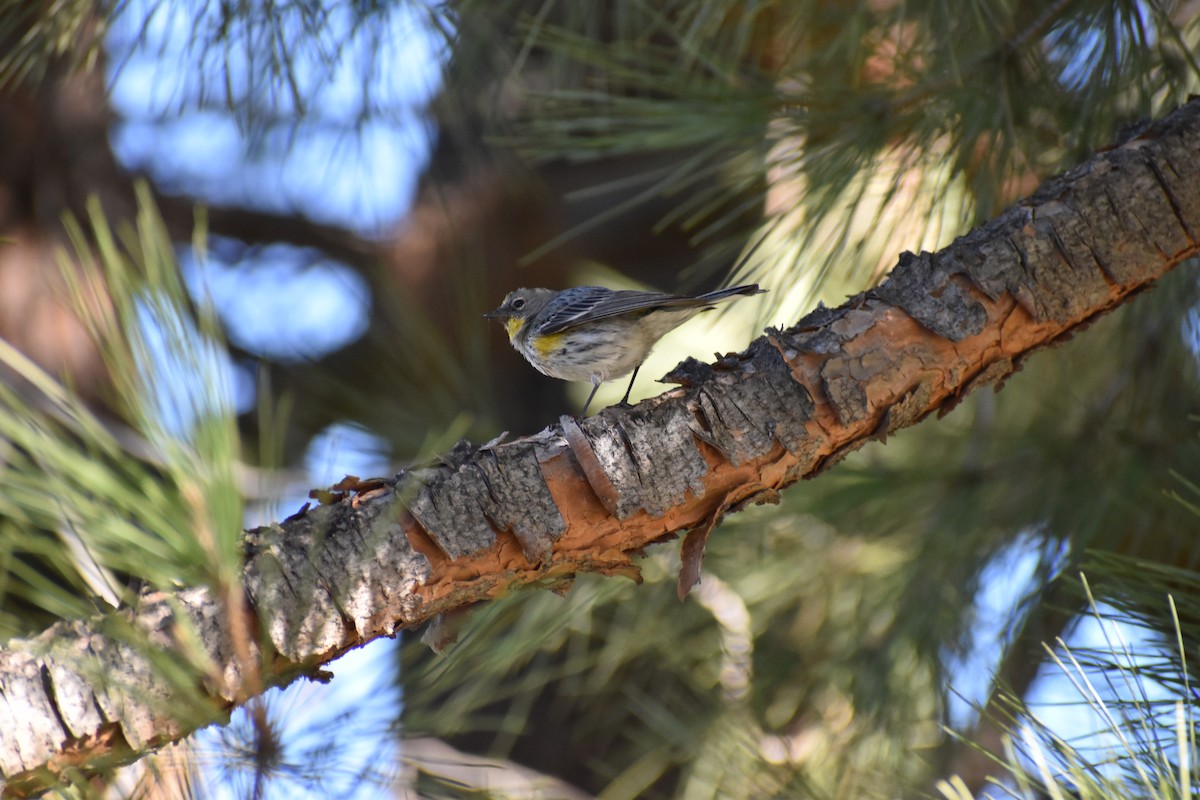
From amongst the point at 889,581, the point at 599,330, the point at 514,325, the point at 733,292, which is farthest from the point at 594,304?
the point at 889,581

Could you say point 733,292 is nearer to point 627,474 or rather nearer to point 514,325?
point 627,474

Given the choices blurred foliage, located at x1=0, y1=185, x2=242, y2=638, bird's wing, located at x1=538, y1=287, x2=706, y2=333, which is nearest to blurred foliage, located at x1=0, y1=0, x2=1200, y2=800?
blurred foliage, located at x1=0, y1=185, x2=242, y2=638

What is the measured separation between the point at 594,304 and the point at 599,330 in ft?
0.23

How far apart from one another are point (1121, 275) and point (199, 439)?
3.42 ft

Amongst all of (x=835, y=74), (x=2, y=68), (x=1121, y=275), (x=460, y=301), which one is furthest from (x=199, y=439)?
(x=460, y=301)

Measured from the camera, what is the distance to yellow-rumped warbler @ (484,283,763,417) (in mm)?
2123

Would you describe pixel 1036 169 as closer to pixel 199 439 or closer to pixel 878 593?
pixel 878 593

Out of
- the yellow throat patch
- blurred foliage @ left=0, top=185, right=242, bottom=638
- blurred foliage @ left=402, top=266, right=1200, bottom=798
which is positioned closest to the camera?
blurred foliage @ left=0, top=185, right=242, bottom=638

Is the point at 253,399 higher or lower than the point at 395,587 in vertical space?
higher

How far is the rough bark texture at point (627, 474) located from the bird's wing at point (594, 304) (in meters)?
0.77

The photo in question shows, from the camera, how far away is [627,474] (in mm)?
1118

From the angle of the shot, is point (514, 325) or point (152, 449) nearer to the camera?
point (152, 449)

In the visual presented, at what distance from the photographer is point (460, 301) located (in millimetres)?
Answer: 3176

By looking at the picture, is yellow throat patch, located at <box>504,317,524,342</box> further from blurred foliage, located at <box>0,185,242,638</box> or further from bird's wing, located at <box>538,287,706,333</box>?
blurred foliage, located at <box>0,185,242,638</box>
